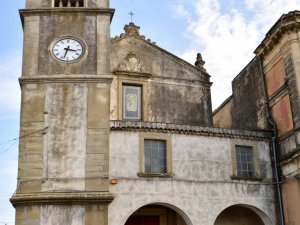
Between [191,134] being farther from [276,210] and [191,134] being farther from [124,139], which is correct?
[276,210]

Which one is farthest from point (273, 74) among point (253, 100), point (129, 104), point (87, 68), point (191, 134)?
point (87, 68)

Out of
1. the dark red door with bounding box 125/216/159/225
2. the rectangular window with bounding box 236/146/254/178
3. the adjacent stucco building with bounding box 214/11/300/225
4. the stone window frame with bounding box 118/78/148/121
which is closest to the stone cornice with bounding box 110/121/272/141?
the rectangular window with bounding box 236/146/254/178

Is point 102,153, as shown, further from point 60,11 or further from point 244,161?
point 244,161

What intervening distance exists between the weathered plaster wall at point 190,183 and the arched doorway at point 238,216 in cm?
170

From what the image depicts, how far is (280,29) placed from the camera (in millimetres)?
22234

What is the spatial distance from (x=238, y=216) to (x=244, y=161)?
2.86 meters

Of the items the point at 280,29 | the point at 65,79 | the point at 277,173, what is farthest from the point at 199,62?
the point at 65,79

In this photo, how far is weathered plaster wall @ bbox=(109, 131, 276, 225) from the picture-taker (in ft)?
64.8

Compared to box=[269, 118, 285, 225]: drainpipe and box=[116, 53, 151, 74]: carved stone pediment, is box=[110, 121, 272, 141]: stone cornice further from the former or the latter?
box=[116, 53, 151, 74]: carved stone pediment

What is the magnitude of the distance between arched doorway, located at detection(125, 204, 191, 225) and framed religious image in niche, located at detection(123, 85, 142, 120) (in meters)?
4.54

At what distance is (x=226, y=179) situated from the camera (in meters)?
21.4

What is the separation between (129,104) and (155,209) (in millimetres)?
5354

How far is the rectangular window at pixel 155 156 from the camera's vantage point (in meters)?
20.6

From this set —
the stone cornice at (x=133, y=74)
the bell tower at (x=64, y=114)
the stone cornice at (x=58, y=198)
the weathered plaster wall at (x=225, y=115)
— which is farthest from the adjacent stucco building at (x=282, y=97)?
the stone cornice at (x=58, y=198)
